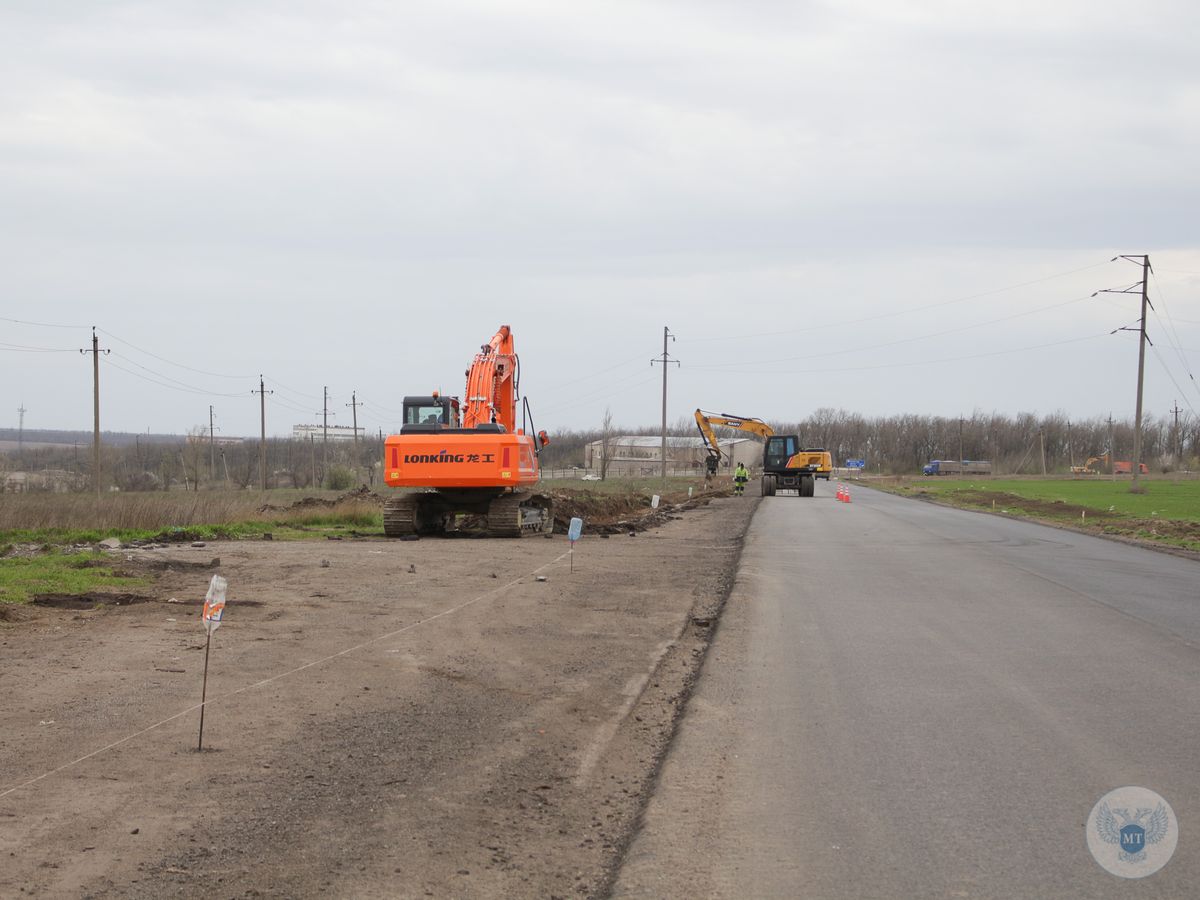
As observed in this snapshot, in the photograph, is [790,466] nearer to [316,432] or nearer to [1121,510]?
[1121,510]

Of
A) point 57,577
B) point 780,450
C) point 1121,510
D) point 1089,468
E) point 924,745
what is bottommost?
point 1121,510

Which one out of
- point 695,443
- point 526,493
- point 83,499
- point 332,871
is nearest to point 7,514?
point 83,499

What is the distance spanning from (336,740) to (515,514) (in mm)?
17807

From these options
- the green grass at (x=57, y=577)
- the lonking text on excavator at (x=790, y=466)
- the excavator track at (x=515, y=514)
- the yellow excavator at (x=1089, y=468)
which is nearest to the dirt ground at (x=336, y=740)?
the green grass at (x=57, y=577)

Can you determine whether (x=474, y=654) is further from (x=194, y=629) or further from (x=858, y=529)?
(x=858, y=529)

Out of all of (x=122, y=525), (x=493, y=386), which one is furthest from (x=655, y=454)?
(x=122, y=525)

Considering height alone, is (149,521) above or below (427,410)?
below

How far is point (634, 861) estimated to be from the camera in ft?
17.0

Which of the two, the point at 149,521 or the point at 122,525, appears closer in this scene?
the point at 122,525

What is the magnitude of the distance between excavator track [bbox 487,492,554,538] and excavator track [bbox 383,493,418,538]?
5.71 ft

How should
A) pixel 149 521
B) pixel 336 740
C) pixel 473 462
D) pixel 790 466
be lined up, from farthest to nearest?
pixel 790 466, pixel 149 521, pixel 473 462, pixel 336 740

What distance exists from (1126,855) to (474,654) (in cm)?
624

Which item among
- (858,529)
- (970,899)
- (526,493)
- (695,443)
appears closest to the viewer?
(970,899)

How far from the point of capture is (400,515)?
25234 mm
